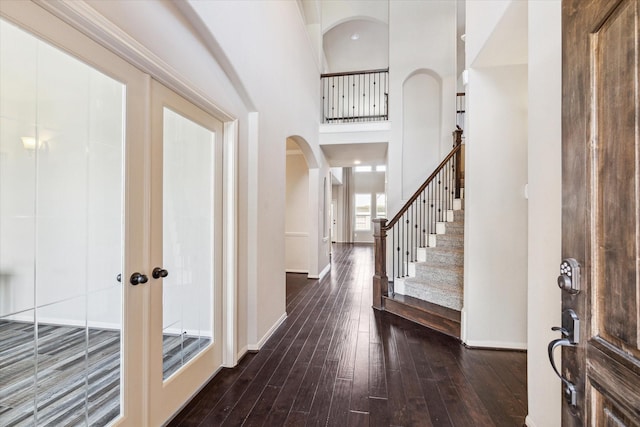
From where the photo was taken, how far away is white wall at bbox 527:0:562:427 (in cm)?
140

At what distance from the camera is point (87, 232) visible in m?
1.31

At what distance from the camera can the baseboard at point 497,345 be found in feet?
8.79

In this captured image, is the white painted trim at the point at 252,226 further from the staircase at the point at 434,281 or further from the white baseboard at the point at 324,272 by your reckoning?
the white baseboard at the point at 324,272

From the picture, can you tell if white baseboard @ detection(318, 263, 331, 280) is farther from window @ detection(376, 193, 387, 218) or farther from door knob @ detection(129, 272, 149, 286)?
window @ detection(376, 193, 387, 218)

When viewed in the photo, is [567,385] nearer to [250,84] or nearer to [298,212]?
[250,84]

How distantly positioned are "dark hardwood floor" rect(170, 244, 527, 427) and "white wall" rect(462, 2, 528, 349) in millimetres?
415

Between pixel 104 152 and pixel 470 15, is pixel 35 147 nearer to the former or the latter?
pixel 104 152

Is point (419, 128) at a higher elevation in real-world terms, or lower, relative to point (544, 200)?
higher

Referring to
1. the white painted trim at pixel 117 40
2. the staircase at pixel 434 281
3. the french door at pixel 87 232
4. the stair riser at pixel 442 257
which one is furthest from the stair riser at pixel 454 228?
the white painted trim at pixel 117 40

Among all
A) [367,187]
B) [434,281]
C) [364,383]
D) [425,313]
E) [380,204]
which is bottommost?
[364,383]

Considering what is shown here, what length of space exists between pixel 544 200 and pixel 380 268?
8.51 feet

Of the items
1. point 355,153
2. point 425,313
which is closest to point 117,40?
point 425,313

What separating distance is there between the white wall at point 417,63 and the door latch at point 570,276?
464 cm

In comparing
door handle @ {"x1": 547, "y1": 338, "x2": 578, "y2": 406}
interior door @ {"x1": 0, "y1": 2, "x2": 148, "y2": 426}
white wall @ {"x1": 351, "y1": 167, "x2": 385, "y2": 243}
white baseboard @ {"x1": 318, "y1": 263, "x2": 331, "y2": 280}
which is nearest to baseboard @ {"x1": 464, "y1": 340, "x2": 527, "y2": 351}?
door handle @ {"x1": 547, "y1": 338, "x2": 578, "y2": 406}
